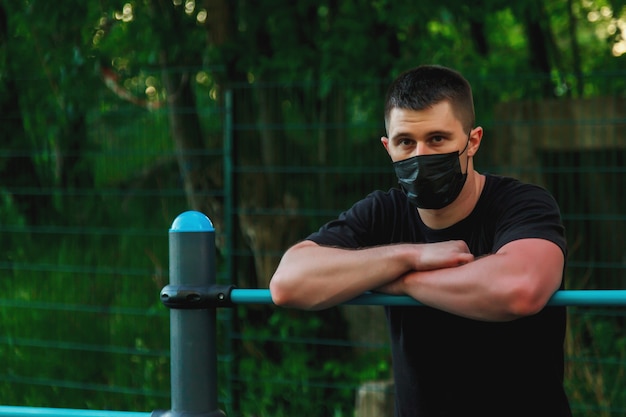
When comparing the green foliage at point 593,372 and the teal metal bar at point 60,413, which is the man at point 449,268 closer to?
the teal metal bar at point 60,413

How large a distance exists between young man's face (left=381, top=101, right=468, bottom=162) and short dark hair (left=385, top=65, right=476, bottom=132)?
0.06 feet

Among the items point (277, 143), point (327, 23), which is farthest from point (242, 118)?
point (327, 23)

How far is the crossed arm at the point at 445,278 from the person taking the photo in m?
2.10

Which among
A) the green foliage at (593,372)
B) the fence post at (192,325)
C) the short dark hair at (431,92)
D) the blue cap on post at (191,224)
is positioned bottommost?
the green foliage at (593,372)

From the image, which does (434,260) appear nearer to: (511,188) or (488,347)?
(488,347)

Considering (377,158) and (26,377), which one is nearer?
(377,158)

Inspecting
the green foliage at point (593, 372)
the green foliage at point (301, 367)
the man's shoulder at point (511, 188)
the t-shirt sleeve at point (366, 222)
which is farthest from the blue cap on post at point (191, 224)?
the green foliage at point (301, 367)

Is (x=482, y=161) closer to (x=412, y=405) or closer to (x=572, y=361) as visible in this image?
(x=572, y=361)

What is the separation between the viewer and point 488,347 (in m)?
2.36

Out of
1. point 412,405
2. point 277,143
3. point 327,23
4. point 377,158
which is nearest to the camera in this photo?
point 412,405

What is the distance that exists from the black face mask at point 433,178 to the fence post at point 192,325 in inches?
24.9

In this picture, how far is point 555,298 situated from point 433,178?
2.00 feet

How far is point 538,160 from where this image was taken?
5344mm

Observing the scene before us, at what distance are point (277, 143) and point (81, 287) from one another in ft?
4.76
